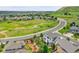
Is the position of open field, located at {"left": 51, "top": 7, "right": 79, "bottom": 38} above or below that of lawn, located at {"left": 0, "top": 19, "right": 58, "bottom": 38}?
above

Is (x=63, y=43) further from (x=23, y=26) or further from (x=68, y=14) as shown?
(x=23, y=26)

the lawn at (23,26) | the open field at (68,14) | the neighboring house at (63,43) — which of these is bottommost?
the neighboring house at (63,43)

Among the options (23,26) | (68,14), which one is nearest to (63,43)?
(68,14)

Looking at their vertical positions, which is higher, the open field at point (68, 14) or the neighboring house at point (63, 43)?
the open field at point (68, 14)

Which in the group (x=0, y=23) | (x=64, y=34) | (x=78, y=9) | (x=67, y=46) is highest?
(x=78, y=9)

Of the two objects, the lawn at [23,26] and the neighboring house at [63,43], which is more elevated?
the lawn at [23,26]

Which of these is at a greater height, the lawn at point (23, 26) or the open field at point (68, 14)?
the open field at point (68, 14)

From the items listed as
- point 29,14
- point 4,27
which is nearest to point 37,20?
point 29,14
